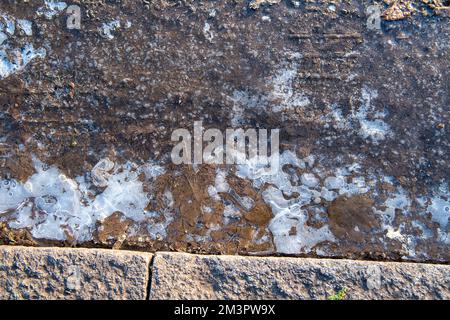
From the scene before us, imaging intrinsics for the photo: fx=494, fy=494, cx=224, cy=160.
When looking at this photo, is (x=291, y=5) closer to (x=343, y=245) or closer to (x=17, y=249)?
(x=343, y=245)

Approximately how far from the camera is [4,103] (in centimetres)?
216

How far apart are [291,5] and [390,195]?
0.95m

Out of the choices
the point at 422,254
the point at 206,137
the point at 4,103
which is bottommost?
the point at 422,254

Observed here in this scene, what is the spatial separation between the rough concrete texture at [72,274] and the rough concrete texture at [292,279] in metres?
0.08

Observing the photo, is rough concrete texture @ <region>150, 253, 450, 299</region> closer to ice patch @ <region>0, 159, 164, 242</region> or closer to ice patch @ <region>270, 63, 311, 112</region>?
ice patch @ <region>0, 159, 164, 242</region>

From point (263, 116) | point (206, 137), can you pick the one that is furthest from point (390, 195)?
point (206, 137)

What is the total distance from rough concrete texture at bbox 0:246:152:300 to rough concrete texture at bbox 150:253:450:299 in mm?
85

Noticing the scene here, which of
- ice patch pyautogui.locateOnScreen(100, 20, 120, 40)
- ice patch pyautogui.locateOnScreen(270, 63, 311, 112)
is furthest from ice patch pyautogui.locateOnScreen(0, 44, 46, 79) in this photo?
ice patch pyautogui.locateOnScreen(270, 63, 311, 112)

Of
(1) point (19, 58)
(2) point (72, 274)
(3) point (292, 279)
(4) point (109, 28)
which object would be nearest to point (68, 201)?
(2) point (72, 274)

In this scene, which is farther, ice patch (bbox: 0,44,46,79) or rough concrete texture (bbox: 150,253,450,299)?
ice patch (bbox: 0,44,46,79)

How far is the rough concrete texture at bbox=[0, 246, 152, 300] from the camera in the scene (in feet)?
6.37

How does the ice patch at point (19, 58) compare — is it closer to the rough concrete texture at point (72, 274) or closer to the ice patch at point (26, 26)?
the ice patch at point (26, 26)

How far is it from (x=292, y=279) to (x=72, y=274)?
870mm

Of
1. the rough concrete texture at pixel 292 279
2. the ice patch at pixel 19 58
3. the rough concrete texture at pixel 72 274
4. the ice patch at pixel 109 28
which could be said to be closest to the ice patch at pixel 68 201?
the rough concrete texture at pixel 72 274
